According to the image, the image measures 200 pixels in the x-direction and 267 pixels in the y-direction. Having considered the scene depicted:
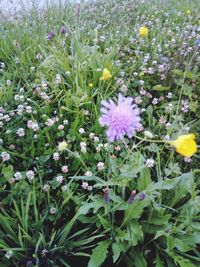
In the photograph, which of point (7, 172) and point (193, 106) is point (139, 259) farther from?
point (193, 106)

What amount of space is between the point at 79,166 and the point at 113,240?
0.47 metres

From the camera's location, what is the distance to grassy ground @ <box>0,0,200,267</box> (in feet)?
5.02

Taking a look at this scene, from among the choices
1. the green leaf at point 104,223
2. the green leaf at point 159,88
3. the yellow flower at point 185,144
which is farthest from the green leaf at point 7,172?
the green leaf at point 159,88

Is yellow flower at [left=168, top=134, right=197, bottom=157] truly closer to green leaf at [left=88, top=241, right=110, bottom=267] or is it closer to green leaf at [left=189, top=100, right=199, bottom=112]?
green leaf at [left=88, top=241, right=110, bottom=267]

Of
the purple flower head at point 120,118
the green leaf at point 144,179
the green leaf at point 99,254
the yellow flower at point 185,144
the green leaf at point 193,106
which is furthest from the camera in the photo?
the green leaf at point 193,106

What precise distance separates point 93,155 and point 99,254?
60cm

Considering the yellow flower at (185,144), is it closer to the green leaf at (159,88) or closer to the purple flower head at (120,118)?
the purple flower head at (120,118)

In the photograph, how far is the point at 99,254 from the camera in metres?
1.48

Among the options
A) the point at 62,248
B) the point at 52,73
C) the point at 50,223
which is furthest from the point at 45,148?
the point at 52,73

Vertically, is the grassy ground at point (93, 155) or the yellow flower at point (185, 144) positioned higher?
the yellow flower at point (185, 144)

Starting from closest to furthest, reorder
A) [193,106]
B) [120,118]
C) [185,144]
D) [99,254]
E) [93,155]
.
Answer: [185,144]
[120,118]
[99,254]
[93,155]
[193,106]

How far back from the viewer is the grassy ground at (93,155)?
1.53m

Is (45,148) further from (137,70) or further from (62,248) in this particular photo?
(137,70)

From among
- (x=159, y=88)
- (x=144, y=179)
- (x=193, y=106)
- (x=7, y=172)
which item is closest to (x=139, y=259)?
(x=144, y=179)
